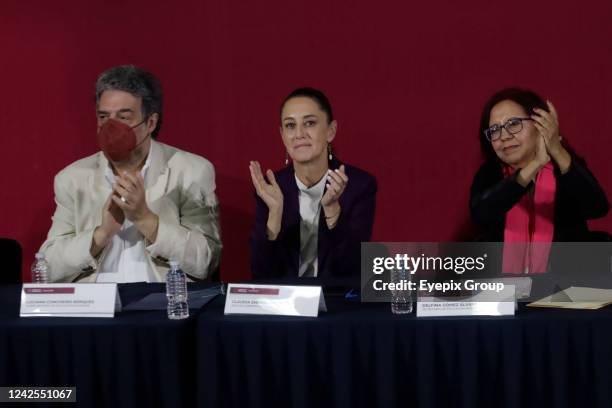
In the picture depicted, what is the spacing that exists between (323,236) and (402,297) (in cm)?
79

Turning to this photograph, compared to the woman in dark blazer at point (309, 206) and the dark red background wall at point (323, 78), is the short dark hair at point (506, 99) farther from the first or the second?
the dark red background wall at point (323, 78)

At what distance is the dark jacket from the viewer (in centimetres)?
261

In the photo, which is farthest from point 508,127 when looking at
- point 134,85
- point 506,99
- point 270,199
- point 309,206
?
point 134,85

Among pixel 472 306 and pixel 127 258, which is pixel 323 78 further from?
pixel 472 306

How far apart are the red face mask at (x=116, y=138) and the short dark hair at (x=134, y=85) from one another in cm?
10

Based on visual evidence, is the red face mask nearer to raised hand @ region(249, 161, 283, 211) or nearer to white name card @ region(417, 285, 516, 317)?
raised hand @ region(249, 161, 283, 211)

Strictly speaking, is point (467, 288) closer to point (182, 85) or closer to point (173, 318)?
point (173, 318)

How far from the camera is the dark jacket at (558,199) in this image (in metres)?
2.61

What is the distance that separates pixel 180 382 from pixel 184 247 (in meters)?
0.84

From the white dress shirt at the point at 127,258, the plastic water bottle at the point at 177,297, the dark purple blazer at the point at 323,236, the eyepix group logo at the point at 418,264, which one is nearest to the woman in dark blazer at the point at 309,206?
the dark purple blazer at the point at 323,236

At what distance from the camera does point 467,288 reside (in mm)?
1786

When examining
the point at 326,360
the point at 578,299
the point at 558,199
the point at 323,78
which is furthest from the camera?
the point at 323,78

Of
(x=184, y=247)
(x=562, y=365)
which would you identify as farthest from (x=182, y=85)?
(x=562, y=365)

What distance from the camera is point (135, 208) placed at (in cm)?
248
